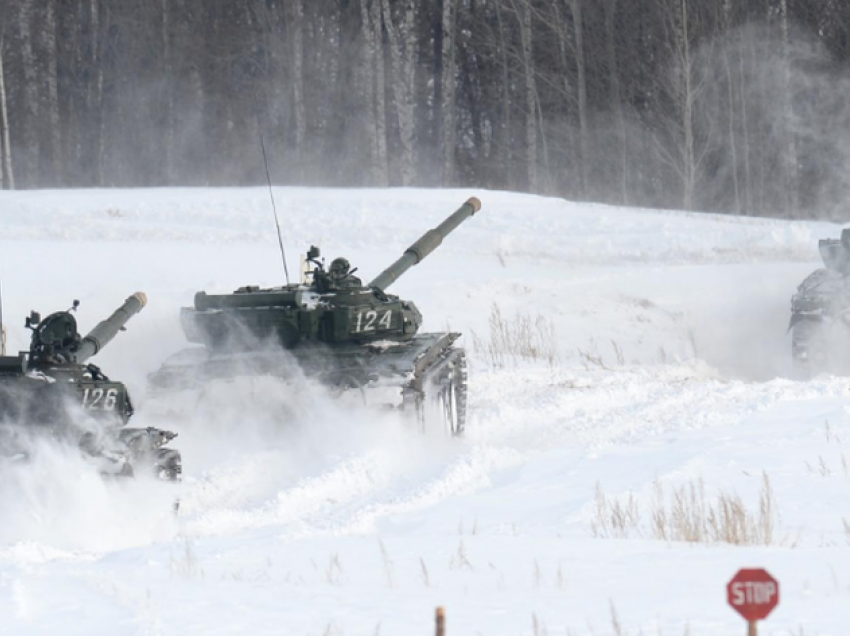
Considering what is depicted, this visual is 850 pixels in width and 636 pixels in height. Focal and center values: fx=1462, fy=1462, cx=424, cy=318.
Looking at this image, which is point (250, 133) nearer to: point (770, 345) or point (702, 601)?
point (770, 345)

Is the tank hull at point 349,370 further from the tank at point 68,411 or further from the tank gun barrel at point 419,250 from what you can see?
the tank at point 68,411

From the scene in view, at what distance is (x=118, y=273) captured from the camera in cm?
1817

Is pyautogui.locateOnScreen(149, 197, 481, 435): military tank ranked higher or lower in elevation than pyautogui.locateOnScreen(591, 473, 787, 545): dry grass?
higher

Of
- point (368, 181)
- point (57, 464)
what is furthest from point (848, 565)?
point (368, 181)

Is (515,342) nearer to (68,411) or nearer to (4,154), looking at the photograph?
(68,411)

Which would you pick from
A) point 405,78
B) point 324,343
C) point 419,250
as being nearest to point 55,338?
point 324,343

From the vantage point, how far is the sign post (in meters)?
3.23

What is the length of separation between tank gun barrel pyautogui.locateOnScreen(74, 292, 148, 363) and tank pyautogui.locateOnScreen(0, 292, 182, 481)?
291 mm

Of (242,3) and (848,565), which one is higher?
(242,3)

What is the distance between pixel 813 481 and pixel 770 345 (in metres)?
10.1

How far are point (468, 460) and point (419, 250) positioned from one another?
397 centimetres

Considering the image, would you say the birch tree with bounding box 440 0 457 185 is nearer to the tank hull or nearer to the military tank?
the military tank

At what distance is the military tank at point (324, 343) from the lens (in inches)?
Answer: 420

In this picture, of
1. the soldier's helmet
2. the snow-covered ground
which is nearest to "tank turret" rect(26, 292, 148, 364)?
the snow-covered ground
